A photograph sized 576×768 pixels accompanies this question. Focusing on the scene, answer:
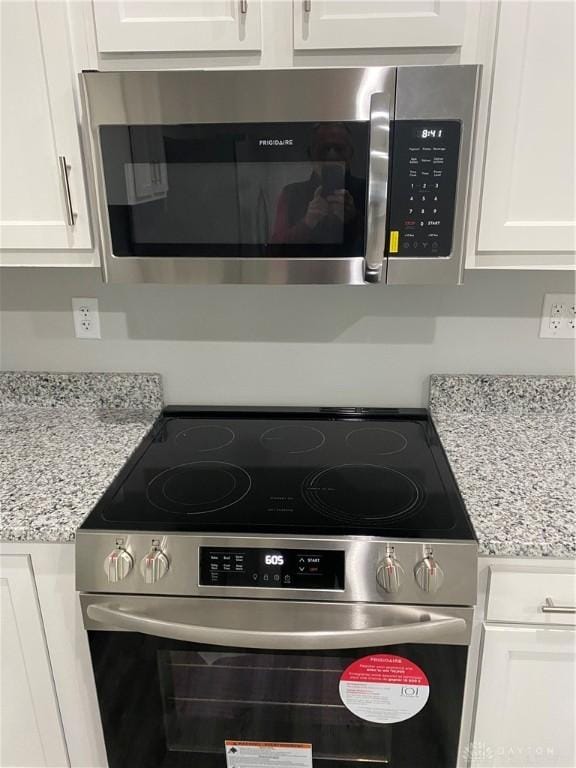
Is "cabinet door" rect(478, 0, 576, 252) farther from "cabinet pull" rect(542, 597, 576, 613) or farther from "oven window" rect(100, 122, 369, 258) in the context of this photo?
"cabinet pull" rect(542, 597, 576, 613)

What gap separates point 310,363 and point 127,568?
0.76m

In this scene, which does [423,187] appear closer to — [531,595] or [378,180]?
[378,180]

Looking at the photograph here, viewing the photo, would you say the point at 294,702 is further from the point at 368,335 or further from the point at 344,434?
the point at 368,335

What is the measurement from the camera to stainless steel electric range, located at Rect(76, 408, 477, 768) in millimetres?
995

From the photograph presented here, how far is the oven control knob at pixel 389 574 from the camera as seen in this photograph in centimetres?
98

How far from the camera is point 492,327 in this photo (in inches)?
58.4

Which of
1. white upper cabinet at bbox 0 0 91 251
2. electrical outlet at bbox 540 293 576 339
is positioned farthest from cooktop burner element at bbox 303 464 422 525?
white upper cabinet at bbox 0 0 91 251

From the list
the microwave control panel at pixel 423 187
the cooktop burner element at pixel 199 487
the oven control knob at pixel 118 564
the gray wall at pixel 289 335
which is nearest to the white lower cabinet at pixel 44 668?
the oven control knob at pixel 118 564

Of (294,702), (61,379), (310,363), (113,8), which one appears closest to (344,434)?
(310,363)

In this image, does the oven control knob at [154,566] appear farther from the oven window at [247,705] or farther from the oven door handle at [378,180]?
the oven door handle at [378,180]

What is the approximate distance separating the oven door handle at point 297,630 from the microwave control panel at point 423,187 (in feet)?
2.26

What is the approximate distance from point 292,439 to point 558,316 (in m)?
0.78

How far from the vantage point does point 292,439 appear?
1.43 m

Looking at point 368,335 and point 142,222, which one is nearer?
point 142,222
